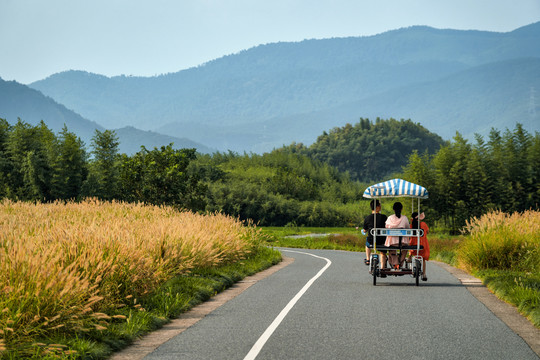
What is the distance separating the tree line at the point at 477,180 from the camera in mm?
77562

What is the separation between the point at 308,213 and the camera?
9531 centimetres

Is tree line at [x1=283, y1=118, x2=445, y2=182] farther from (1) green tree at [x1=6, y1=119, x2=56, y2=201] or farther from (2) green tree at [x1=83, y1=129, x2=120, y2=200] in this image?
(1) green tree at [x1=6, y1=119, x2=56, y2=201]

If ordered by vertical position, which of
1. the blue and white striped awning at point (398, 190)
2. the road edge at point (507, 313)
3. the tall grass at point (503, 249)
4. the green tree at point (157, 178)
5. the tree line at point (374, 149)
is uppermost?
the tree line at point (374, 149)

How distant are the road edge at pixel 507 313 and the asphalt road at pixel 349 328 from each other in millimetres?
144

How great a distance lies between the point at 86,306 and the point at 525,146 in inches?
3194

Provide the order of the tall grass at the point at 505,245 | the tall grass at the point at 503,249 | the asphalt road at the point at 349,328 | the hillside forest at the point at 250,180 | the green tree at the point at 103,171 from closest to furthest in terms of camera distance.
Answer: the asphalt road at the point at 349,328 < the tall grass at the point at 503,249 < the tall grass at the point at 505,245 < the hillside forest at the point at 250,180 < the green tree at the point at 103,171

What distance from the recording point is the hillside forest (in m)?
50.5

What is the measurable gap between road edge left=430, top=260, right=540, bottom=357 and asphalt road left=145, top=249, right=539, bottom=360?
0.14 metres

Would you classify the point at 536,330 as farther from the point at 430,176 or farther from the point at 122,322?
the point at 430,176

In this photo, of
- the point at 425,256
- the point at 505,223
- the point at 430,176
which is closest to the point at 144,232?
the point at 425,256

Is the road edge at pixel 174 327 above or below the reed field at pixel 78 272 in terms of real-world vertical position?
below

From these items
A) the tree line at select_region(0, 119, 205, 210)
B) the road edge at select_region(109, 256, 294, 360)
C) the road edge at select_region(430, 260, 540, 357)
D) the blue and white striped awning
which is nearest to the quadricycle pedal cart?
the blue and white striped awning


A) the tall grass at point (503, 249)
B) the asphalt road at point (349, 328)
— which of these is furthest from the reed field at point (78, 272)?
the tall grass at point (503, 249)

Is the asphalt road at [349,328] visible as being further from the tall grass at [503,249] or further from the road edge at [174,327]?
the tall grass at [503,249]
